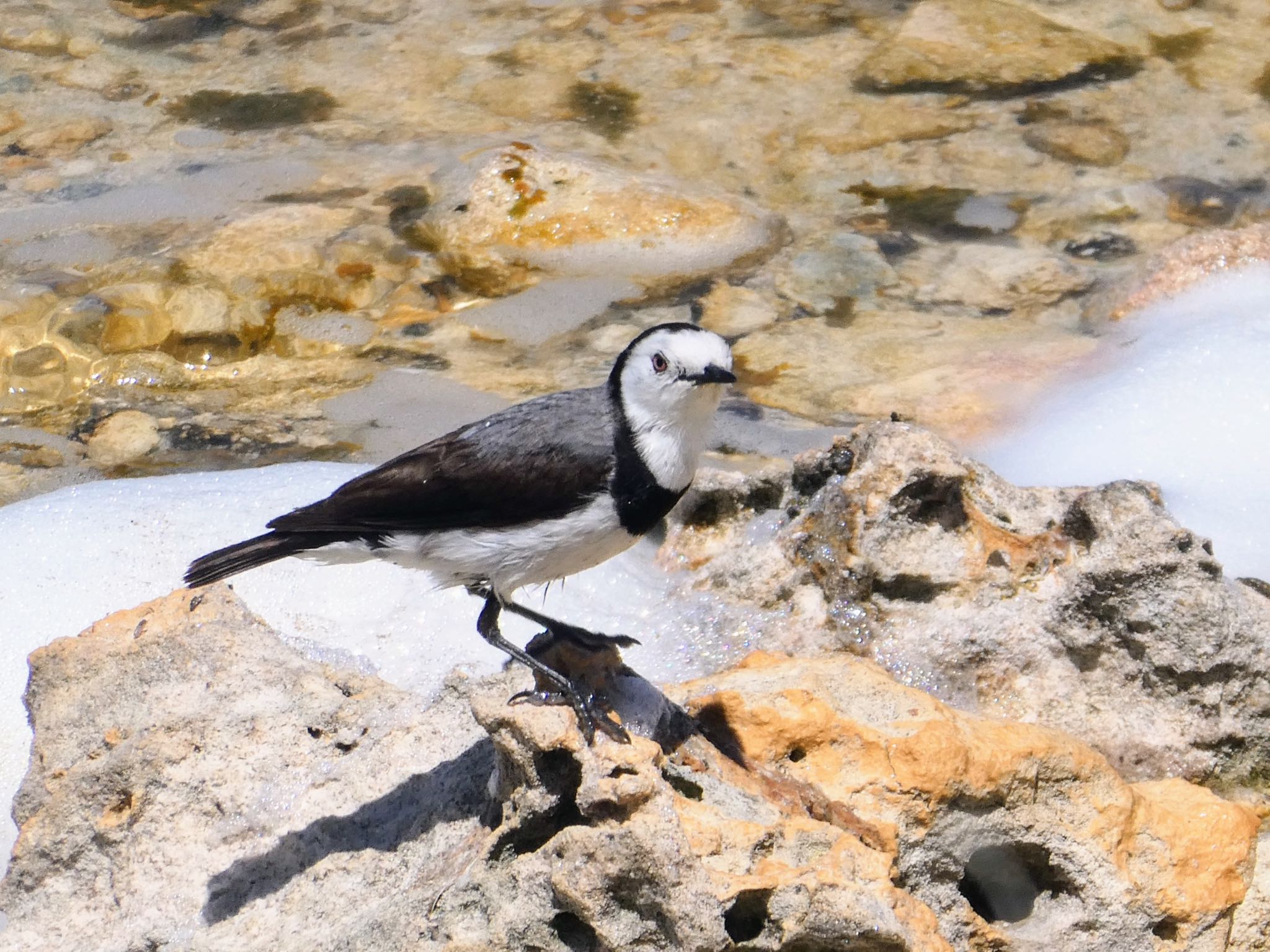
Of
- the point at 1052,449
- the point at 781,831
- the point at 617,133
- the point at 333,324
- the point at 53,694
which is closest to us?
the point at 781,831

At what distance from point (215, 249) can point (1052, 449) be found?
4.17 metres

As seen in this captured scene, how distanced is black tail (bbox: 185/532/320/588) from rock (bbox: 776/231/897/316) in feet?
11.9

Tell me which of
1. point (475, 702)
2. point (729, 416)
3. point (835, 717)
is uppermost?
point (475, 702)

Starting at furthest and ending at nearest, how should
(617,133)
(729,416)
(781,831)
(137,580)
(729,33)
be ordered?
(729,33) → (617,133) → (729,416) → (137,580) → (781,831)

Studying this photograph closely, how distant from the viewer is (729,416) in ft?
20.7

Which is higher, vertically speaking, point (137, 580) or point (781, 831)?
point (781, 831)

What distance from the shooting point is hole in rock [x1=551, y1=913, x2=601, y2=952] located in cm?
285

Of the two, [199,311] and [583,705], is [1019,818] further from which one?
[199,311]

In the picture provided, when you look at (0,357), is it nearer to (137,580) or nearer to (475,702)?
(137,580)

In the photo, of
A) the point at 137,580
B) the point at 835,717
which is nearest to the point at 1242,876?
the point at 835,717

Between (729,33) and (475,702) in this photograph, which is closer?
(475,702)

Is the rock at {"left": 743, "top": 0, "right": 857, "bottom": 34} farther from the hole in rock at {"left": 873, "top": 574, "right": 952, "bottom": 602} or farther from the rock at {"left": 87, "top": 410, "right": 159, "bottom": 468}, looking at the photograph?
the hole in rock at {"left": 873, "top": 574, "right": 952, "bottom": 602}

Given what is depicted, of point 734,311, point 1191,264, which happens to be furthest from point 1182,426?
point 734,311

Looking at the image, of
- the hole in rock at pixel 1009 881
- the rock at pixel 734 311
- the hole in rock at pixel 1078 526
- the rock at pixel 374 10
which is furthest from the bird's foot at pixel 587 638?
the rock at pixel 374 10
